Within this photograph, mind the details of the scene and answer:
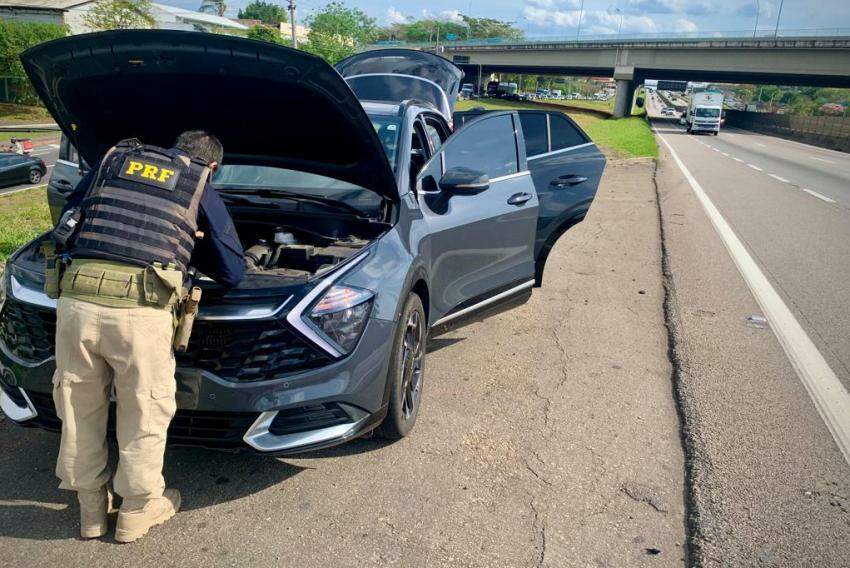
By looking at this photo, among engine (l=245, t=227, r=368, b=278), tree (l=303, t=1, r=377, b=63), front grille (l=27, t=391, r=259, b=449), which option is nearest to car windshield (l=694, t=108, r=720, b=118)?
tree (l=303, t=1, r=377, b=63)

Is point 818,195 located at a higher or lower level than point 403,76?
lower

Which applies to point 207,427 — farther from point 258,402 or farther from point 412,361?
point 412,361

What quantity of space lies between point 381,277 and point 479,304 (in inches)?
66.8

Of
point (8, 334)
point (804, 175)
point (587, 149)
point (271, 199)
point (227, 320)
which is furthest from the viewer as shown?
point (804, 175)

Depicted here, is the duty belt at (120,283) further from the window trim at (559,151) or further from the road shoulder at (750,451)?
the window trim at (559,151)

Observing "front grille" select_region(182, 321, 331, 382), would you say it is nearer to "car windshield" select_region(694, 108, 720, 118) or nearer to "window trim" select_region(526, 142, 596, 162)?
"window trim" select_region(526, 142, 596, 162)

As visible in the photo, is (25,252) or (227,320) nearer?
(227,320)

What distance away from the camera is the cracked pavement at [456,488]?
2.86 meters

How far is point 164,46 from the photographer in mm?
3059

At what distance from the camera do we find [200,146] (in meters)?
2.94

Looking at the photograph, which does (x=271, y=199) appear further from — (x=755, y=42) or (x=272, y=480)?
(x=755, y=42)

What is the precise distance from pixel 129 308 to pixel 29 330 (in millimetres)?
805

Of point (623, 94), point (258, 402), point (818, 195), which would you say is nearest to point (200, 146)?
point (258, 402)

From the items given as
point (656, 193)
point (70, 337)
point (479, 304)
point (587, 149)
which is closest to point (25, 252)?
point (70, 337)
